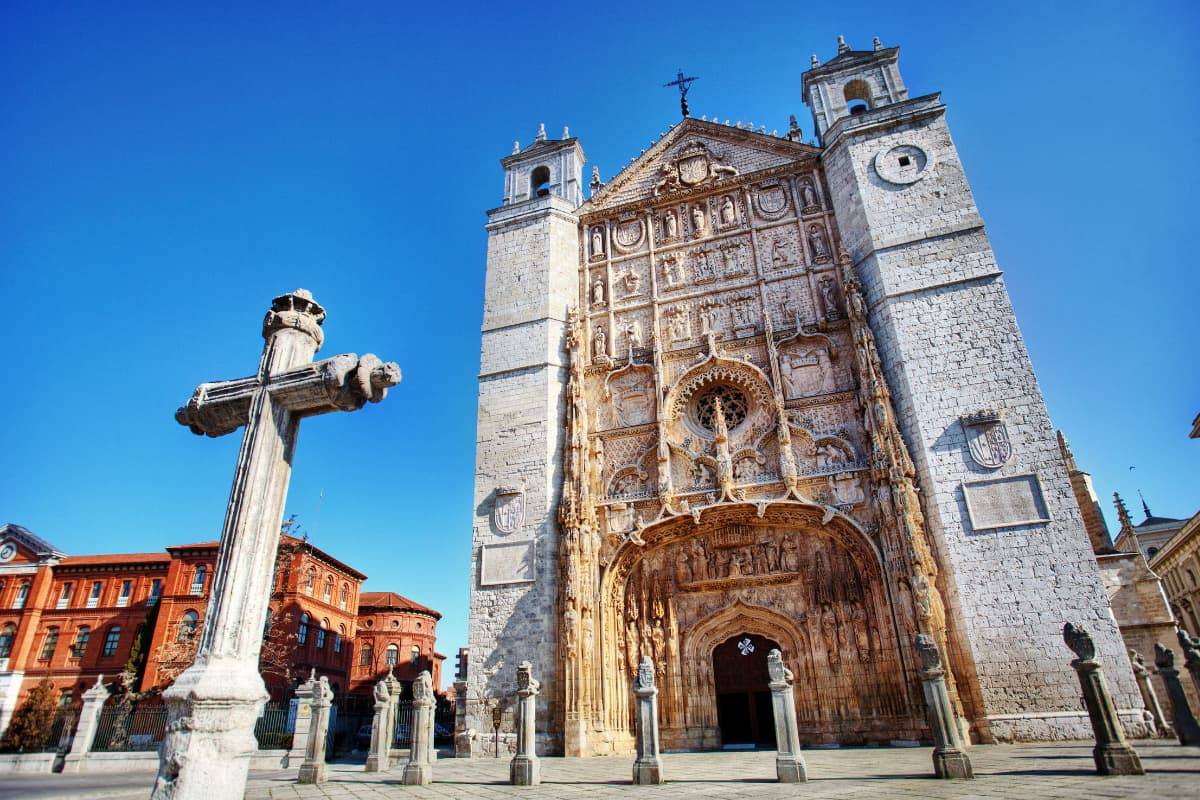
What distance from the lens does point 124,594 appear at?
29.3m

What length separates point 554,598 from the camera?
13555 mm

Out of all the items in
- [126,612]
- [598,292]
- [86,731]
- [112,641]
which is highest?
[598,292]

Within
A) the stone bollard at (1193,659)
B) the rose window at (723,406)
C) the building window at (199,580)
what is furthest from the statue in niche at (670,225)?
the building window at (199,580)

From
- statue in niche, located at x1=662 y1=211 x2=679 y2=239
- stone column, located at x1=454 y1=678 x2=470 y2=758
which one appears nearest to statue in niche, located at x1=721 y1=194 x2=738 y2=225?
statue in niche, located at x1=662 y1=211 x2=679 y2=239

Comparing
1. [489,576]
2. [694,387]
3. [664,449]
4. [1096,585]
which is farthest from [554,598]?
[1096,585]

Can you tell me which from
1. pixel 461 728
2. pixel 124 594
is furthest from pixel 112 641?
pixel 461 728

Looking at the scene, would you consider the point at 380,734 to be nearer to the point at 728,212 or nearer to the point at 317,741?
the point at 317,741

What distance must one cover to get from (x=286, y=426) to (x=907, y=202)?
1456 cm

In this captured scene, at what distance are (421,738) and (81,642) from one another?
29.6 meters

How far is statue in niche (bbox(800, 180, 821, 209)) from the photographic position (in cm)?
1653

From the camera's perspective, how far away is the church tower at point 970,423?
10609 millimetres

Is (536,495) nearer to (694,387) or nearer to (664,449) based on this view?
(664,449)

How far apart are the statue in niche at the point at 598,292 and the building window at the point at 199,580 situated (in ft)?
70.5

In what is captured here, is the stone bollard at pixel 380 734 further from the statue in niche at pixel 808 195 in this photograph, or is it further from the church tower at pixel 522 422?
the statue in niche at pixel 808 195
